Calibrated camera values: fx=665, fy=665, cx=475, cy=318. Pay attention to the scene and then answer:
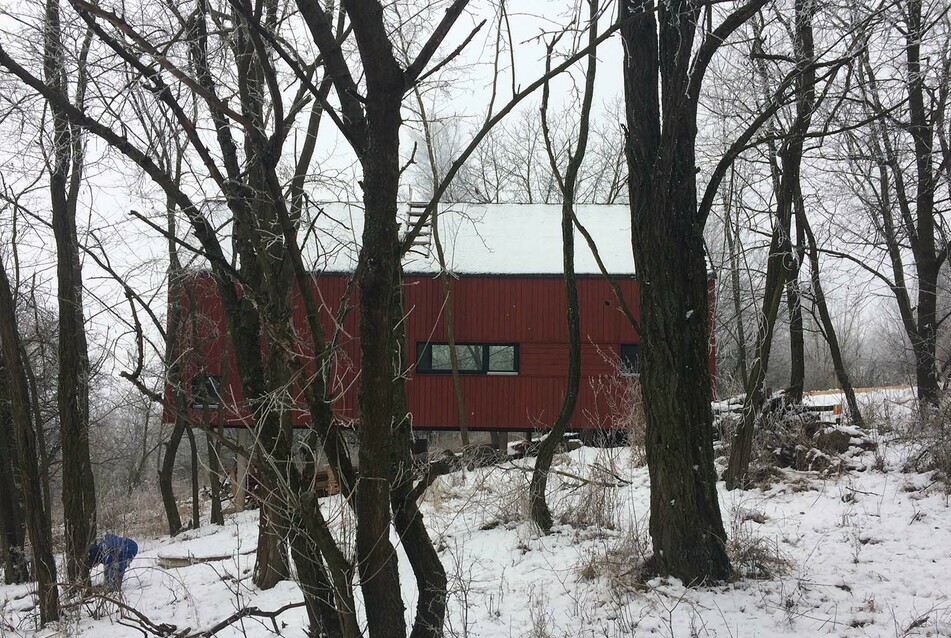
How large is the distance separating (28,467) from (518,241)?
11061 mm

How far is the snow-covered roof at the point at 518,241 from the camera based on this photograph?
1445 cm

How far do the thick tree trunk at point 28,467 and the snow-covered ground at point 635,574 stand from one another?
329 millimetres

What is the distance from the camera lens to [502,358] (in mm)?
14578

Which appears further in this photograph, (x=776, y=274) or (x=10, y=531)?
(x=10, y=531)

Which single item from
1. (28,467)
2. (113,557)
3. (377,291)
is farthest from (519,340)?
(377,291)

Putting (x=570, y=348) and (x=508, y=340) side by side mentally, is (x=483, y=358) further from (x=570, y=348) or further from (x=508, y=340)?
(x=570, y=348)

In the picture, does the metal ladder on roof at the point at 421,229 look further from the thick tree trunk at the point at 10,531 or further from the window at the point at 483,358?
the thick tree trunk at the point at 10,531

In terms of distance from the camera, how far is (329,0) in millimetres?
3641

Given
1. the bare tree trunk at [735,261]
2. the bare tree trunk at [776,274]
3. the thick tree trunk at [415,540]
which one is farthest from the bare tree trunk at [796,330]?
the thick tree trunk at [415,540]

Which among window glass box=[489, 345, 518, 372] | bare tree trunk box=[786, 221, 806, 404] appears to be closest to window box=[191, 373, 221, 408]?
window glass box=[489, 345, 518, 372]

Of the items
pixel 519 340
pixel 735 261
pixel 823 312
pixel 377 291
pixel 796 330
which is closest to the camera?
pixel 377 291

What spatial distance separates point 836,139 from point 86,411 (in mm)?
13325

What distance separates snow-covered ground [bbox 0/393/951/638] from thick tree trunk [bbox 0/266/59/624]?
0.33 meters

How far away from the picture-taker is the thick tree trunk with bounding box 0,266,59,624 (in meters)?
5.86
